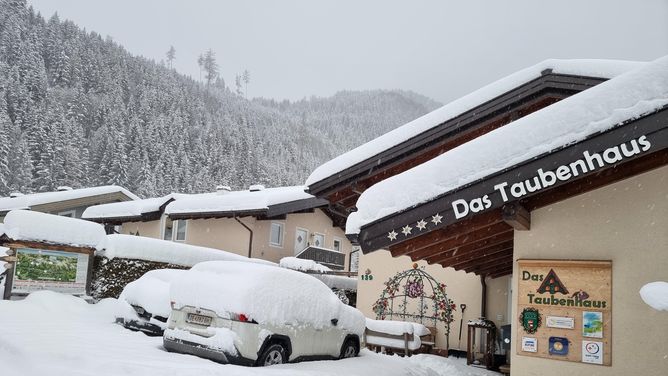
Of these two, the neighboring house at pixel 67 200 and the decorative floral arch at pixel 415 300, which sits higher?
the neighboring house at pixel 67 200

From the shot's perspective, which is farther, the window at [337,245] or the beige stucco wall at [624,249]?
the window at [337,245]

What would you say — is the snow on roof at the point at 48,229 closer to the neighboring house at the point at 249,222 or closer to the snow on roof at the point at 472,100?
the snow on roof at the point at 472,100

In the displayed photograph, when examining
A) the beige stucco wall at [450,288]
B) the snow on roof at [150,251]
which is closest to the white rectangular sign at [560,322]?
the beige stucco wall at [450,288]

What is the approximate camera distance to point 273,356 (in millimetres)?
8523

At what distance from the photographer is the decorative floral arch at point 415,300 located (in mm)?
16078

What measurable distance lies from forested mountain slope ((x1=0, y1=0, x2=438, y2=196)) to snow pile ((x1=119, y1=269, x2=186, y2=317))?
4315 centimetres

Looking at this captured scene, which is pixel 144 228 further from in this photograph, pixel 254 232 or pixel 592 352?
pixel 592 352

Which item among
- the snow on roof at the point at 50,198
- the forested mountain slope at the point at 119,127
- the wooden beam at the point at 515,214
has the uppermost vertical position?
the forested mountain slope at the point at 119,127

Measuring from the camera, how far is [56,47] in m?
83.6

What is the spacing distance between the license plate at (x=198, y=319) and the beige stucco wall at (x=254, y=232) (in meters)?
15.7

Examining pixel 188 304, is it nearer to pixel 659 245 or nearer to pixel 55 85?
pixel 659 245

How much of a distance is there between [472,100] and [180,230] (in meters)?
19.3

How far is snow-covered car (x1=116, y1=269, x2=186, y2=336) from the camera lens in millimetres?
11336

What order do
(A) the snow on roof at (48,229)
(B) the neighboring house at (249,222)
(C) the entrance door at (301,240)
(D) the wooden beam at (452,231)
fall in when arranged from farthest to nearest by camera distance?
(C) the entrance door at (301,240), (B) the neighboring house at (249,222), (A) the snow on roof at (48,229), (D) the wooden beam at (452,231)
